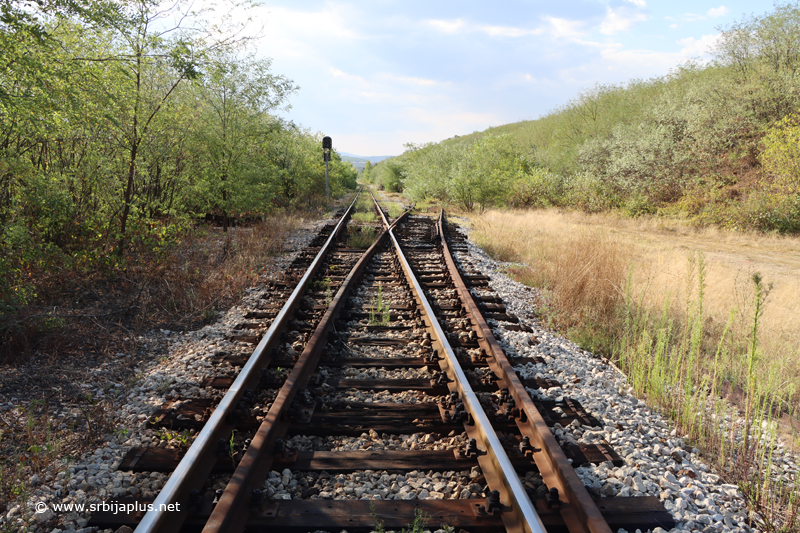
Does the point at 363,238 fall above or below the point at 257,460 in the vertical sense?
above

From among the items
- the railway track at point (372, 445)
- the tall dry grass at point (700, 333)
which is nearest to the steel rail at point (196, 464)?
the railway track at point (372, 445)

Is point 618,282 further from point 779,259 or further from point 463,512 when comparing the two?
point 779,259

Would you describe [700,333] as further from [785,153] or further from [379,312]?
[785,153]

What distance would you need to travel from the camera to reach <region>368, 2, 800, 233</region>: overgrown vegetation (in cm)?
1566

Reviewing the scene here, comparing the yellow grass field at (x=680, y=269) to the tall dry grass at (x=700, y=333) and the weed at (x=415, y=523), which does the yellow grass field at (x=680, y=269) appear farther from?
the weed at (x=415, y=523)

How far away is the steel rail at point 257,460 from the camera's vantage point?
194 centimetres

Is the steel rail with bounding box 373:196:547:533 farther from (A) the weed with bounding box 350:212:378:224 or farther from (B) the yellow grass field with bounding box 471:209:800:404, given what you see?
(A) the weed with bounding box 350:212:378:224

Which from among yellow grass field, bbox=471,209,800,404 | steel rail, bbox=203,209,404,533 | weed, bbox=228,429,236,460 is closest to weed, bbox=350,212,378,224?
yellow grass field, bbox=471,209,800,404

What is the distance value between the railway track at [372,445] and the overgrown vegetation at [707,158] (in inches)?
644

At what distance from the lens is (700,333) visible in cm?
389

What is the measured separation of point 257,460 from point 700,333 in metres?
3.77

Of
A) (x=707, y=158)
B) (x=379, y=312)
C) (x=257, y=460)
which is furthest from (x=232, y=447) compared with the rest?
(x=707, y=158)

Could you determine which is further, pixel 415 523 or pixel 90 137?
pixel 90 137

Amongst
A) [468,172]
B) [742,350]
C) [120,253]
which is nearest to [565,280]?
[742,350]
